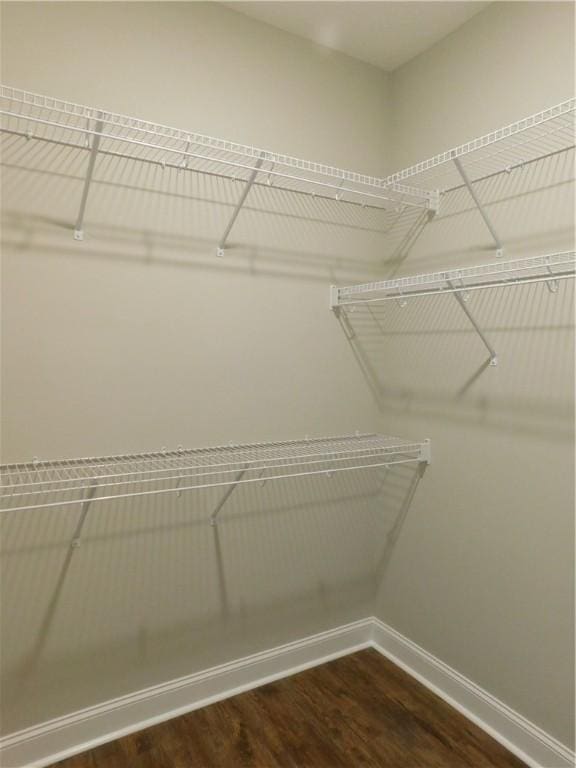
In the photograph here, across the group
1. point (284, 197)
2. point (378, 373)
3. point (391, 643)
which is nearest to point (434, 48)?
point (284, 197)

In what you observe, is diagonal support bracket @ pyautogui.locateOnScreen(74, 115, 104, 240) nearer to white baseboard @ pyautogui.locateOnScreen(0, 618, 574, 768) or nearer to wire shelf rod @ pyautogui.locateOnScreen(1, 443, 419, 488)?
wire shelf rod @ pyautogui.locateOnScreen(1, 443, 419, 488)

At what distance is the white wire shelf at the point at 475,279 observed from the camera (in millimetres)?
1465

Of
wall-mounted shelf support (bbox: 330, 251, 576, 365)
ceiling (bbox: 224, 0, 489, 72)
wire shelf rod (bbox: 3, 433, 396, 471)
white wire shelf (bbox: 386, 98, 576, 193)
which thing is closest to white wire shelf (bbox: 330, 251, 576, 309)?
wall-mounted shelf support (bbox: 330, 251, 576, 365)

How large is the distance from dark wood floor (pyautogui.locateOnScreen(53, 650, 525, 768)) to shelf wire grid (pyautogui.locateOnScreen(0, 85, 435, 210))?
1.89m

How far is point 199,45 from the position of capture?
1890 millimetres

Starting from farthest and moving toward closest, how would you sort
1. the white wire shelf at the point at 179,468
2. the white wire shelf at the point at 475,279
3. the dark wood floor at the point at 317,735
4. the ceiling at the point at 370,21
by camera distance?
the ceiling at the point at 370,21
the dark wood floor at the point at 317,735
the white wire shelf at the point at 179,468
the white wire shelf at the point at 475,279

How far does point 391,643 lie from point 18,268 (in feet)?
6.89

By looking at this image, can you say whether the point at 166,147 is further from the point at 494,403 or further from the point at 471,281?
the point at 494,403

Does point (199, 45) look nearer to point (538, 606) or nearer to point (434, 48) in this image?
A: point (434, 48)

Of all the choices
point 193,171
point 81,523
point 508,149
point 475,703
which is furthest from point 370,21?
point 475,703

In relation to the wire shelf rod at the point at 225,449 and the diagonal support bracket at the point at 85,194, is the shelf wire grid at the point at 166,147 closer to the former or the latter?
the diagonal support bracket at the point at 85,194

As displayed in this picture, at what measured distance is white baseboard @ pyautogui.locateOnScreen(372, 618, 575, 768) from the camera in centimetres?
165

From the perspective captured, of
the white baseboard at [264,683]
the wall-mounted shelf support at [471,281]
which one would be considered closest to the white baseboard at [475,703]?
the white baseboard at [264,683]

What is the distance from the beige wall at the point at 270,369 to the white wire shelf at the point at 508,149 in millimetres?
78
